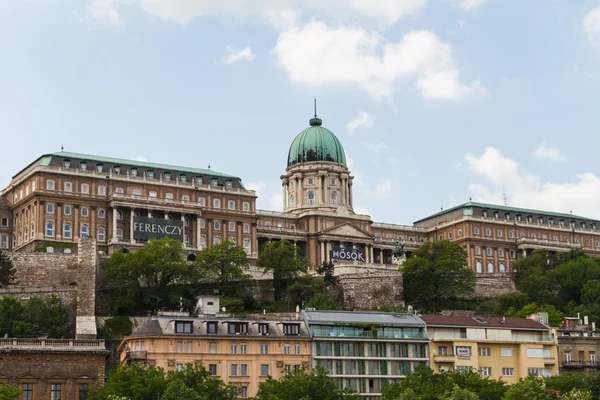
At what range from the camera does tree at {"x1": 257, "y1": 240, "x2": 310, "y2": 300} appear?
514ft

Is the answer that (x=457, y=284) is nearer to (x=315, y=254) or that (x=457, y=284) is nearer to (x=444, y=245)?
(x=444, y=245)

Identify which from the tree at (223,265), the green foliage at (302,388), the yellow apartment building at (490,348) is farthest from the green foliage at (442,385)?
the tree at (223,265)

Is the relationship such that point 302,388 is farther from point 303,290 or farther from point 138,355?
point 303,290

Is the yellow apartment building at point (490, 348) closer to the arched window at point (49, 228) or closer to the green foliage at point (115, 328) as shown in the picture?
the green foliage at point (115, 328)

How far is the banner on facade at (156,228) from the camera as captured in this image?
565ft

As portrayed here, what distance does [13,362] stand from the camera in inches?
4070

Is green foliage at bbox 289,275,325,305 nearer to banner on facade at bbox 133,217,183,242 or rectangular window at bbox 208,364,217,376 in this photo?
banner on facade at bbox 133,217,183,242

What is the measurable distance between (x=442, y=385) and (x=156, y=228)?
76745mm

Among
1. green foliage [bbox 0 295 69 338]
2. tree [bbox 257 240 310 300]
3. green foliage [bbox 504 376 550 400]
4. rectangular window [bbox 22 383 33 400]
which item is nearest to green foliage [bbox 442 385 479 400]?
green foliage [bbox 504 376 550 400]

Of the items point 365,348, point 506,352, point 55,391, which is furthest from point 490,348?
point 55,391

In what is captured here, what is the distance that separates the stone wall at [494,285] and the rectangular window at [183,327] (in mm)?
71369

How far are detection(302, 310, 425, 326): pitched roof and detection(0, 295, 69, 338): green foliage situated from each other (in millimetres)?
26476

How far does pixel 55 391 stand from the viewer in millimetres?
103688

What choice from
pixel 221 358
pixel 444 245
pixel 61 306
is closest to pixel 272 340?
pixel 221 358
